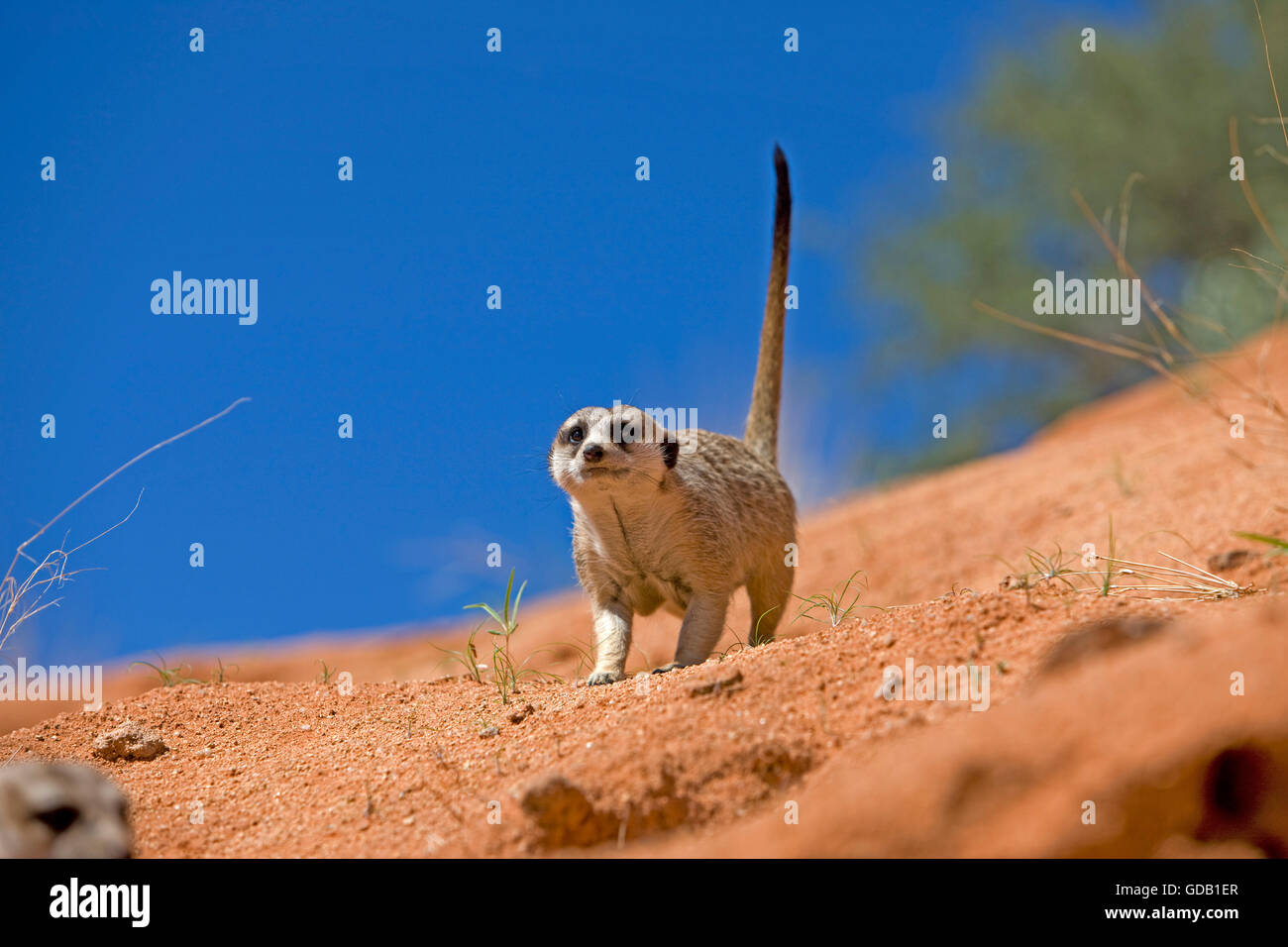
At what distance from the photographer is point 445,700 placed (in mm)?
4336

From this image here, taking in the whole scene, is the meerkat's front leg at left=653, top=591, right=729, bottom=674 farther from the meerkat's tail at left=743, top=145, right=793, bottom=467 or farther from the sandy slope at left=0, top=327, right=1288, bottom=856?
the meerkat's tail at left=743, top=145, right=793, bottom=467

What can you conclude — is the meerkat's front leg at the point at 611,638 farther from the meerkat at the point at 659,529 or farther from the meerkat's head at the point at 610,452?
the meerkat's head at the point at 610,452

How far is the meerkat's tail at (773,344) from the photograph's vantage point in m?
5.93

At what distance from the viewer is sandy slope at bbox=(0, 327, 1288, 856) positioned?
2.17m

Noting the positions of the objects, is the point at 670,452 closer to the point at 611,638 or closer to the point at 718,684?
the point at 611,638

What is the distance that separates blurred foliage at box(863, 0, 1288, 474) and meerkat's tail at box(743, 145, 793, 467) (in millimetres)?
9621

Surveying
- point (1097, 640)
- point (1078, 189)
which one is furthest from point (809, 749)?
point (1078, 189)

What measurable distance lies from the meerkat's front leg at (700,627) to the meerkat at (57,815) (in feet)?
8.16

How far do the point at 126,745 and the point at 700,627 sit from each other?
89.3 inches

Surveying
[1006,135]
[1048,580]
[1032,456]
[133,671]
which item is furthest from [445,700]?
[1006,135]

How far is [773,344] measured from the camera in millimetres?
6047
